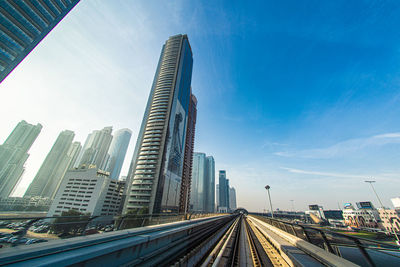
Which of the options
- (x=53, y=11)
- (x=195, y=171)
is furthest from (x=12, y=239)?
(x=195, y=171)

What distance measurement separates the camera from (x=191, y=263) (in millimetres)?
6715

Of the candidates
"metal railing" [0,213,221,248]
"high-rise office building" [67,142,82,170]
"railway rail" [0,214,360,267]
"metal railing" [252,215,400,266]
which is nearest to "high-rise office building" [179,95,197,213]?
"railway rail" [0,214,360,267]

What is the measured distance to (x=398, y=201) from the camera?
72.7 metres

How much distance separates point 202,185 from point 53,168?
16990 centimetres

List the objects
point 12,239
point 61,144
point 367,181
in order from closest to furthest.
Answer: point 12,239 < point 367,181 < point 61,144

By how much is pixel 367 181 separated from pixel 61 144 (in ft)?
805

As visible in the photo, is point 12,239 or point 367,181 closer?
point 12,239

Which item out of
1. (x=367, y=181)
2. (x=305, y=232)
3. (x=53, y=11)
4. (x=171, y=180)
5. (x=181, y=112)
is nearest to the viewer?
(x=305, y=232)

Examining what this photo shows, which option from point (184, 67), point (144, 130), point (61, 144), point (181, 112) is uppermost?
point (184, 67)

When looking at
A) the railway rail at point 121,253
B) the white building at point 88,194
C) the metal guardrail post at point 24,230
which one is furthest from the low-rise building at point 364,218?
the white building at point 88,194

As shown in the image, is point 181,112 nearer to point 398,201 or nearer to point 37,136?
point 398,201

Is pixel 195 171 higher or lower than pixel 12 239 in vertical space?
higher

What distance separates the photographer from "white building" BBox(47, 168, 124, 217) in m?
76.2

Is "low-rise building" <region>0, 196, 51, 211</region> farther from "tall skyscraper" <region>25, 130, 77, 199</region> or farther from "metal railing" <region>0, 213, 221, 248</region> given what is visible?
"metal railing" <region>0, 213, 221, 248</region>
